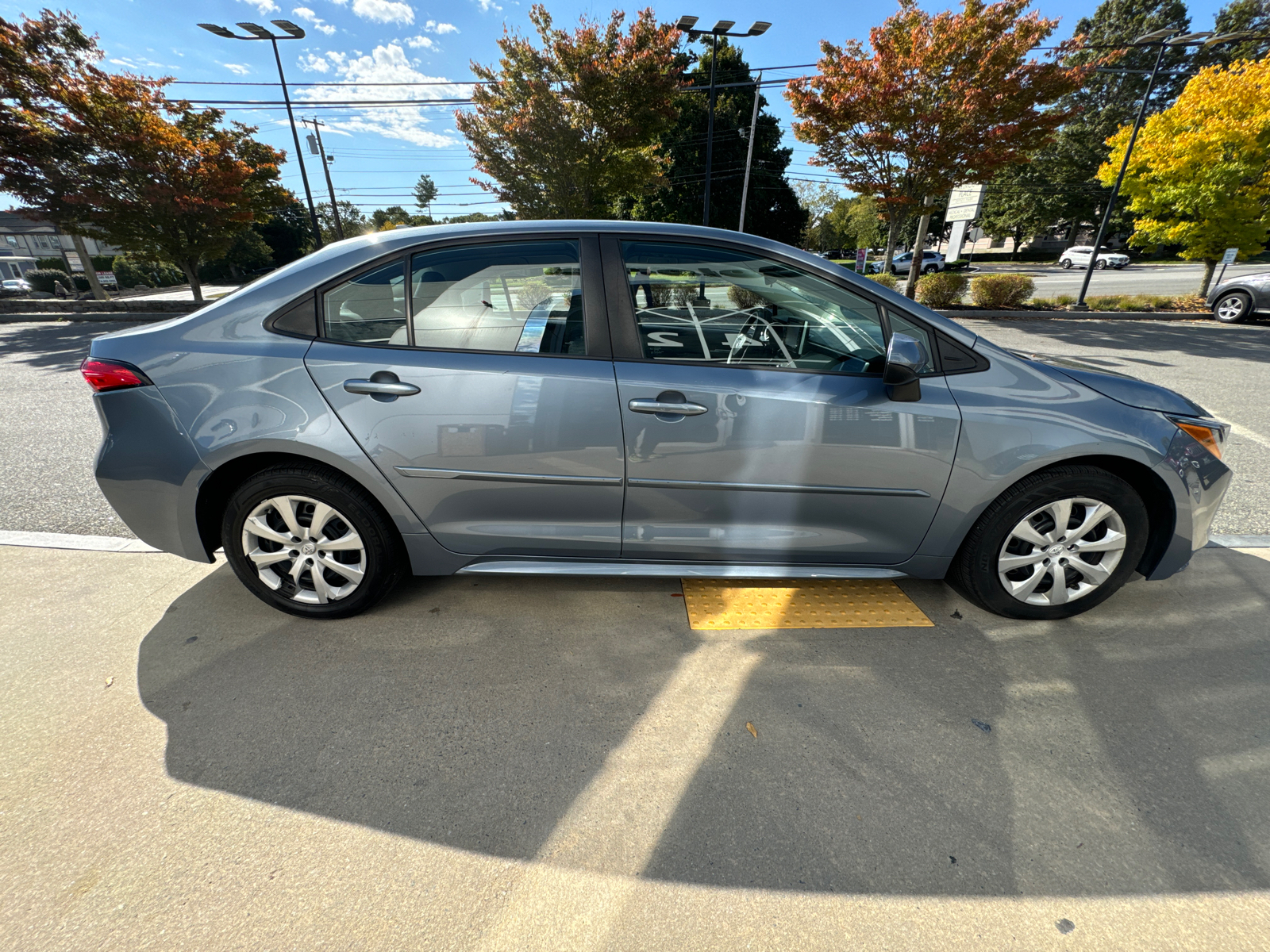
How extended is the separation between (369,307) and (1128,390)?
306 centimetres

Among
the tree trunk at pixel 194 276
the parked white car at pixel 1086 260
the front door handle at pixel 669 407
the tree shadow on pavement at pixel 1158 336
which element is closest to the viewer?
the front door handle at pixel 669 407

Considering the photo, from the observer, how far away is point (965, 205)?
1069 inches

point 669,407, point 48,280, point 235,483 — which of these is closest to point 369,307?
point 235,483

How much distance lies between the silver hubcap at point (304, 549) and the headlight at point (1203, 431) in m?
3.36

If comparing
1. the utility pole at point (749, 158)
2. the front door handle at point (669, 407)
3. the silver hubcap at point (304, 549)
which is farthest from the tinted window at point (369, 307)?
the utility pole at point (749, 158)

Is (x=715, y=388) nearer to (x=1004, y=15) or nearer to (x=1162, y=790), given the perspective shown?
(x=1162, y=790)

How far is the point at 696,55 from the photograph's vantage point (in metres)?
27.2

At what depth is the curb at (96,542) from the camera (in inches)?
124

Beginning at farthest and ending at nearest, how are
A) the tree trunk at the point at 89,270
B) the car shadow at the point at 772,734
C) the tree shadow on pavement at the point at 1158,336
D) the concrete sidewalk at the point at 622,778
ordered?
the tree trunk at the point at 89,270
the tree shadow on pavement at the point at 1158,336
the car shadow at the point at 772,734
the concrete sidewalk at the point at 622,778

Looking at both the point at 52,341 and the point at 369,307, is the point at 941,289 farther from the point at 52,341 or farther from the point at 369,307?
the point at 52,341

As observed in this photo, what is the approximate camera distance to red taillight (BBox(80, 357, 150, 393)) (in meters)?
2.25

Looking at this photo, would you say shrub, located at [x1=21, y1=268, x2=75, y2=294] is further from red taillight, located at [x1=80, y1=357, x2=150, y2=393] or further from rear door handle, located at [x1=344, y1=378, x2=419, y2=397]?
rear door handle, located at [x1=344, y1=378, x2=419, y2=397]

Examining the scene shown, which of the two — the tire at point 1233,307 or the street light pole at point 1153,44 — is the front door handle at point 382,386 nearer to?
the street light pole at point 1153,44

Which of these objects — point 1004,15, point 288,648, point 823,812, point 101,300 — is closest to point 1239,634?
point 823,812
